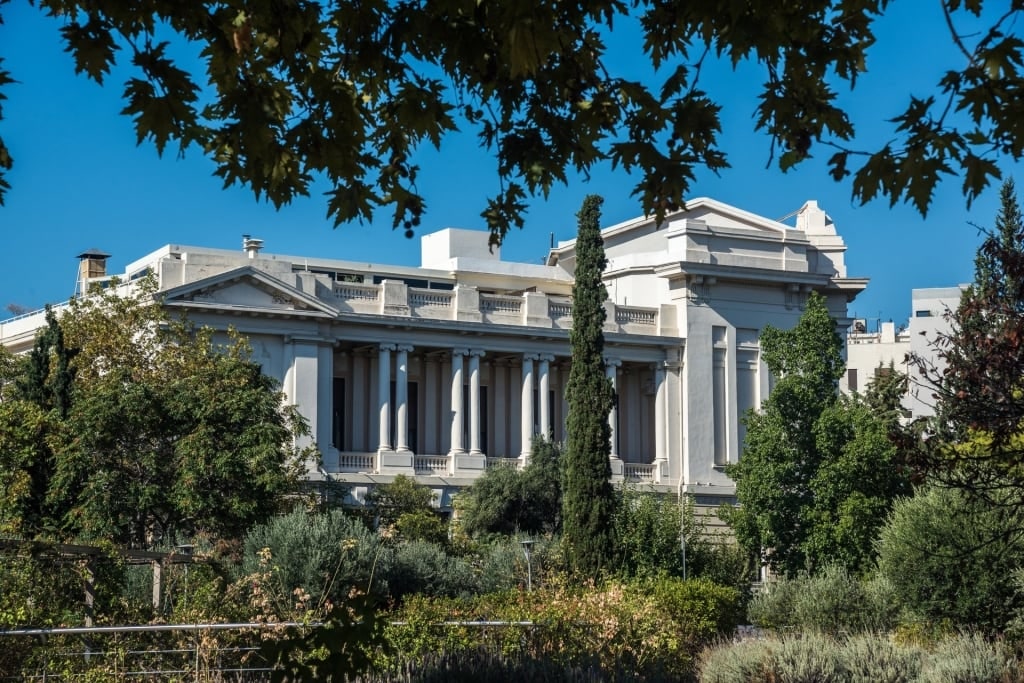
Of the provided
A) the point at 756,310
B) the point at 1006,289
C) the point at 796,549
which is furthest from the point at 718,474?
the point at 1006,289

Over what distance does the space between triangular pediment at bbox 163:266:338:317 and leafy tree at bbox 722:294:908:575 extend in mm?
14729

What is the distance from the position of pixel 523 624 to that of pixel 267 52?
10128 mm

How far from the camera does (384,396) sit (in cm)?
5194

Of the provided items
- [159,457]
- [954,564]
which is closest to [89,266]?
[159,457]

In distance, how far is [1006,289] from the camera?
1973 cm

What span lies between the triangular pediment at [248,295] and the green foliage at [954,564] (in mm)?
26433

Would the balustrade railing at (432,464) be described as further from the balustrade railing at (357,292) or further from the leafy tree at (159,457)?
the leafy tree at (159,457)

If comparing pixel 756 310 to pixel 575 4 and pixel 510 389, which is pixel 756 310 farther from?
pixel 575 4

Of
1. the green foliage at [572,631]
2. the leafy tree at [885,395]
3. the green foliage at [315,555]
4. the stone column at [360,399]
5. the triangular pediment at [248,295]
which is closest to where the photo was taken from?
the green foliage at [572,631]

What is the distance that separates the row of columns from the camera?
171 feet

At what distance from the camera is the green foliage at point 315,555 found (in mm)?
27266

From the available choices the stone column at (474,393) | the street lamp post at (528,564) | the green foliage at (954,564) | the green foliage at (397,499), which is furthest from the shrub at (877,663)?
the stone column at (474,393)

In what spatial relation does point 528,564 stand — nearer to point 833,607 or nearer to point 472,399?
point 833,607

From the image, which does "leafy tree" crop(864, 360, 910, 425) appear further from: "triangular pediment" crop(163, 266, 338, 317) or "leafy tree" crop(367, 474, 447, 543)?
"triangular pediment" crop(163, 266, 338, 317)
